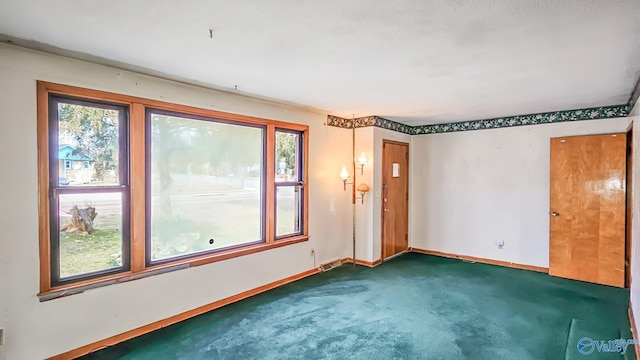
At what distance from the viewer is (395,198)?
5.86m

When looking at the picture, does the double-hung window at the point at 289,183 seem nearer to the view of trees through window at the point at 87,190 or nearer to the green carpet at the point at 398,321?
the green carpet at the point at 398,321

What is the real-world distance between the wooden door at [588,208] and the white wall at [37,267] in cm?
421

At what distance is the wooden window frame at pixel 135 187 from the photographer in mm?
2547

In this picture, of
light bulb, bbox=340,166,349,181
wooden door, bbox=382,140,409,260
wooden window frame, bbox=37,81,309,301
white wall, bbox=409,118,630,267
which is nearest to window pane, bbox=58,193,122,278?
wooden window frame, bbox=37,81,309,301

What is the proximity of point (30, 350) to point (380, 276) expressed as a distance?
3.74 m

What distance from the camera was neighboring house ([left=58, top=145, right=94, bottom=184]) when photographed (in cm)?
269

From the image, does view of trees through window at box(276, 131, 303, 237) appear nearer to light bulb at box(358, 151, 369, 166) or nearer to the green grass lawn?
light bulb at box(358, 151, 369, 166)

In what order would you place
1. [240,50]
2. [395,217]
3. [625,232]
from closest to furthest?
[240,50] < [625,232] < [395,217]

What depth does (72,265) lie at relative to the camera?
9.10ft

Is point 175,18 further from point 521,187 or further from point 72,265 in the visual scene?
point 521,187

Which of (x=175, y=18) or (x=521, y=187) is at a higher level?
(x=175, y=18)

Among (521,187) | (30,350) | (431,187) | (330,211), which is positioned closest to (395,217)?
(431,187)

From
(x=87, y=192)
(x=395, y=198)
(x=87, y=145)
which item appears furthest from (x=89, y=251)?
(x=395, y=198)

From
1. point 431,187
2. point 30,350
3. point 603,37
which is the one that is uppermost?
point 603,37
